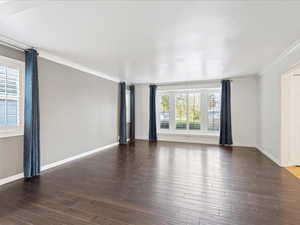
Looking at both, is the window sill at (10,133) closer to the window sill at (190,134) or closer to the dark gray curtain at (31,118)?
the dark gray curtain at (31,118)

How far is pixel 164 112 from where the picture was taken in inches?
286

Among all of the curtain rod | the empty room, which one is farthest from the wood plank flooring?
the curtain rod

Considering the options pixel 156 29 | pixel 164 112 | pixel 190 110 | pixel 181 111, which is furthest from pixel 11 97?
pixel 190 110

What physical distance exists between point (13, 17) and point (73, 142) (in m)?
3.02

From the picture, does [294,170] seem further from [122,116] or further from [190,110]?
[122,116]

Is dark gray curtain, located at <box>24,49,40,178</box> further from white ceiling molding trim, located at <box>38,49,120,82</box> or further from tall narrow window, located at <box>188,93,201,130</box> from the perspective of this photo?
tall narrow window, located at <box>188,93,201,130</box>

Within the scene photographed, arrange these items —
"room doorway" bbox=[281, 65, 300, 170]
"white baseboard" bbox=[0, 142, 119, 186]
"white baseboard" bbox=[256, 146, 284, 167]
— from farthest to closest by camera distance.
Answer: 1. "white baseboard" bbox=[256, 146, 284, 167]
2. "room doorway" bbox=[281, 65, 300, 170]
3. "white baseboard" bbox=[0, 142, 119, 186]

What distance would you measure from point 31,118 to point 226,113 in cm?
585

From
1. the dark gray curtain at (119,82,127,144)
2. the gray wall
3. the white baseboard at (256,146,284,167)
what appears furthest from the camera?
the dark gray curtain at (119,82,127,144)

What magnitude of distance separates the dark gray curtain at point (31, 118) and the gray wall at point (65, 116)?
0.56 ft

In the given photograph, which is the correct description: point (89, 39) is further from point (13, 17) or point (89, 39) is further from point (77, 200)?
point (77, 200)

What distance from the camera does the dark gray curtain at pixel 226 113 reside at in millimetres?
5914

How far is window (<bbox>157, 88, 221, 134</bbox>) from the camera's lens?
6449mm

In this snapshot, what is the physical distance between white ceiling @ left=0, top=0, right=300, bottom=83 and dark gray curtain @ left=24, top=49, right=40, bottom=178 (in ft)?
1.31
